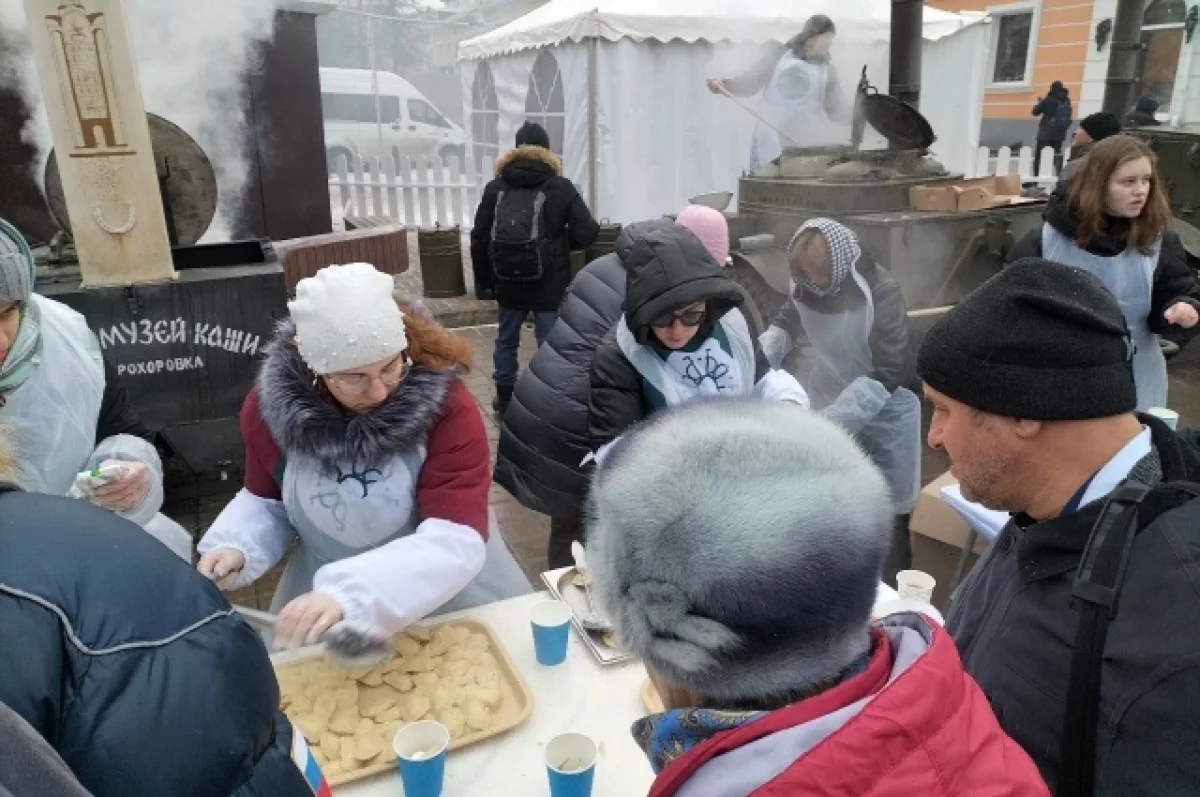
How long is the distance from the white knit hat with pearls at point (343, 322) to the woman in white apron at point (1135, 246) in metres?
2.91

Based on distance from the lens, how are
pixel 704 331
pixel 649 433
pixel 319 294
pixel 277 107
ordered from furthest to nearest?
pixel 277 107, pixel 704 331, pixel 319 294, pixel 649 433

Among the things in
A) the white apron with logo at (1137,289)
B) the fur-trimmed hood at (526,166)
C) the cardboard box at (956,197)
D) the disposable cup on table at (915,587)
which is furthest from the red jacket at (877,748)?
the cardboard box at (956,197)

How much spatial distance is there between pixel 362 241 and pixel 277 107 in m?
1.47

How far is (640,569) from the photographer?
98 centimetres

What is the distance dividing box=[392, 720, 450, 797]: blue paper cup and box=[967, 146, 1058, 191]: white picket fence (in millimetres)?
11315

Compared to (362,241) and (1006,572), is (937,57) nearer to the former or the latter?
(362,241)

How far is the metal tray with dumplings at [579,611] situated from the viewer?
2.05 meters

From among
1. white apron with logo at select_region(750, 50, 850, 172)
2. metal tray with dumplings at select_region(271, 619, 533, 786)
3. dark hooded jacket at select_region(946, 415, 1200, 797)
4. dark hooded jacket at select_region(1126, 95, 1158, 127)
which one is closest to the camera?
dark hooded jacket at select_region(946, 415, 1200, 797)

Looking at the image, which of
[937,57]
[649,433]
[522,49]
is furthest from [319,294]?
[937,57]

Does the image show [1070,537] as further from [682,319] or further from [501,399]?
[501,399]

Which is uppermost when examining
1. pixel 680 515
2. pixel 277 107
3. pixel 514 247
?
pixel 277 107

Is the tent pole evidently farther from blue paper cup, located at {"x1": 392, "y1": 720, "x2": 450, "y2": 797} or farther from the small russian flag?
the small russian flag

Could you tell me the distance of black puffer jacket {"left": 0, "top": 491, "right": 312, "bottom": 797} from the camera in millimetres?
853

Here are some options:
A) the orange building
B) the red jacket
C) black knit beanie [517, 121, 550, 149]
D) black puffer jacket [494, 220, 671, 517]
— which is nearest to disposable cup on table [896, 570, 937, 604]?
the red jacket
